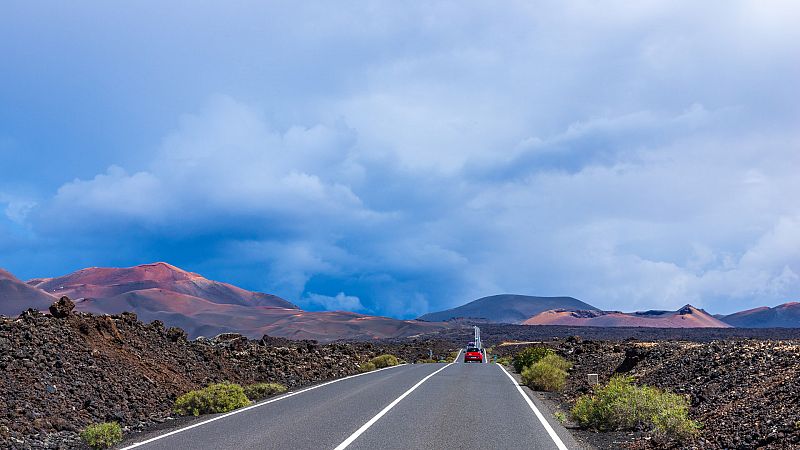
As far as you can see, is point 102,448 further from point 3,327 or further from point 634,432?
point 634,432

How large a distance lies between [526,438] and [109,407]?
35.8ft

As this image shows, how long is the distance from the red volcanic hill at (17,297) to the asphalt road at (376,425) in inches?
3698

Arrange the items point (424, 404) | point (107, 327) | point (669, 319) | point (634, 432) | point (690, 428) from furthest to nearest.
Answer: point (669, 319) → point (107, 327) → point (424, 404) → point (634, 432) → point (690, 428)

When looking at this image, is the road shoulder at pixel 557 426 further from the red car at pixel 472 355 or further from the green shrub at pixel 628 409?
the red car at pixel 472 355

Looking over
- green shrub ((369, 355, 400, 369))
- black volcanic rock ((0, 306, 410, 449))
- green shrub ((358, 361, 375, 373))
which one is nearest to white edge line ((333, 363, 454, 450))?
black volcanic rock ((0, 306, 410, 449))

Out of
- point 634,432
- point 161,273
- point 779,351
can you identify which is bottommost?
point 634,432

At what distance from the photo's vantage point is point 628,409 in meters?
15.0

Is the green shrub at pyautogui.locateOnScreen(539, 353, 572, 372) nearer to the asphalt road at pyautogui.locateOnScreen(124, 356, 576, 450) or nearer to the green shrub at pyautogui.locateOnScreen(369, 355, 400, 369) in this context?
the asphalt road at pyautogui.locateOnScreen(124, 356, 576, 450)

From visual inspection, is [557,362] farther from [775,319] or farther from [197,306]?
[775,319]

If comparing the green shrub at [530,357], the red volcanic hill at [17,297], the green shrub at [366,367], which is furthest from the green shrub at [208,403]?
the red volcanic hill at [17,297]

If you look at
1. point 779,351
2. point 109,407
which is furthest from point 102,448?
point 779,351

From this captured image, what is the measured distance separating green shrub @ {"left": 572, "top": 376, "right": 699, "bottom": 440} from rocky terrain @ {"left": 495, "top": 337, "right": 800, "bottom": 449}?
54 cm

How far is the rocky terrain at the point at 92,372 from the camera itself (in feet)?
49.6

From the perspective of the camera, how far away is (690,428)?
1257 centimetres
